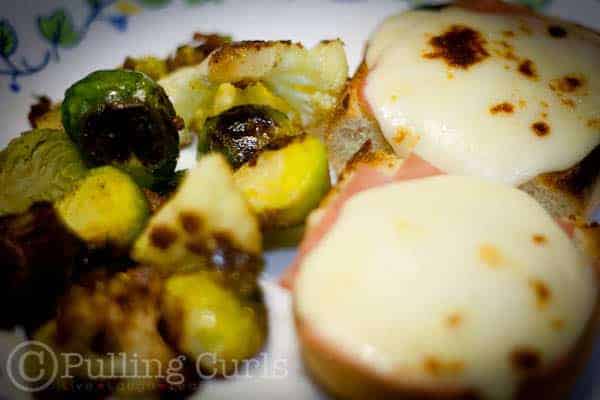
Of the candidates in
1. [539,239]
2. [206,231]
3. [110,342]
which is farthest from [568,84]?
[110,342]

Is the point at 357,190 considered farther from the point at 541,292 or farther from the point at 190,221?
the point at 541,292

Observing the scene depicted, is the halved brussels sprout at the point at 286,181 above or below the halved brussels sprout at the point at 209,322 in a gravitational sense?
above

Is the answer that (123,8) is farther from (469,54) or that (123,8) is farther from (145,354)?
(145,354)

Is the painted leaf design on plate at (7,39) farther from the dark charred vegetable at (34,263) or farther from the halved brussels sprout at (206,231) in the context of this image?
the halved brussels sprout at (206,231)

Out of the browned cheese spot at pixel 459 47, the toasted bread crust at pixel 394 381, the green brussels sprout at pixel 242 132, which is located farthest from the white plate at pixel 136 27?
the toasted bread crust at pixel 394 381

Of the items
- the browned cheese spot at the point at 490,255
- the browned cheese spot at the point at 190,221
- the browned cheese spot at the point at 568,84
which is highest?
the browned cheese spot at the point at 190,221

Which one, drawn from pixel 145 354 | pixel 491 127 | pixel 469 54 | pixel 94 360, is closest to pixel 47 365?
pixel 94 360

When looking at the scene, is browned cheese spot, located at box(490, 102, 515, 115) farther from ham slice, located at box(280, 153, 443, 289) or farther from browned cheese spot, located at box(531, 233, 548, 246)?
browned cheese spot, located at box(531, 233, 548, 246)

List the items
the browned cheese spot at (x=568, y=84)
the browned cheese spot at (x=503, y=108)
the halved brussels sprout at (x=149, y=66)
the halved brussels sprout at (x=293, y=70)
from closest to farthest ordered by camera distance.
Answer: the browned cheese spot at (x=503, y=108), the browned cheese spot at (x=568, y=84), the halved brussels sprout at (x=293, y=70), the halved brussels sprout at (x=149, y=66)
